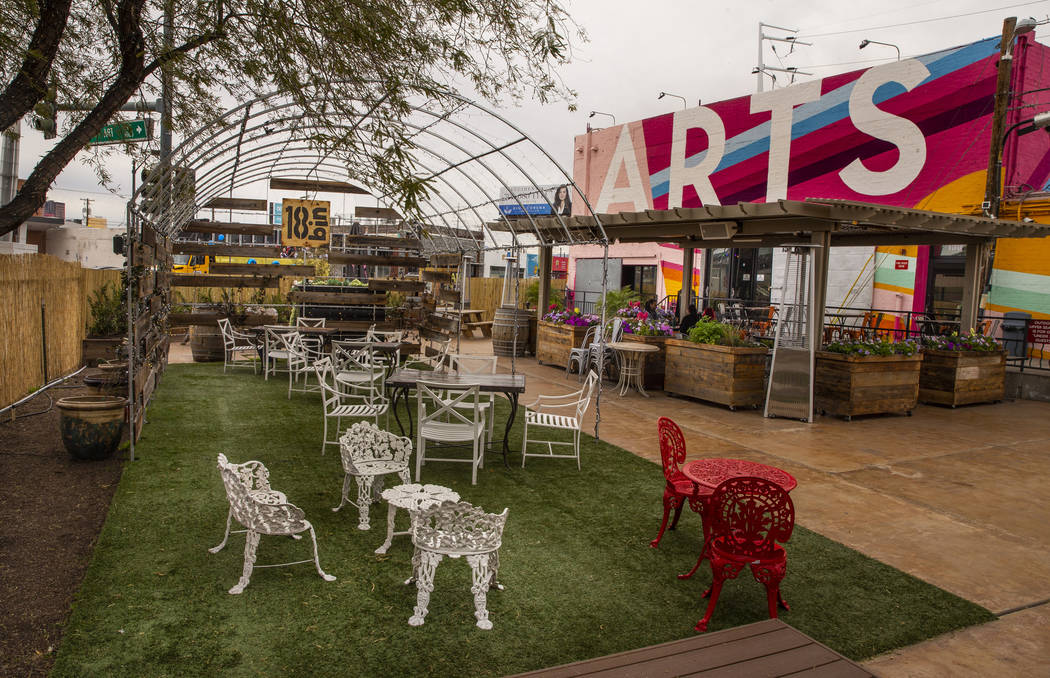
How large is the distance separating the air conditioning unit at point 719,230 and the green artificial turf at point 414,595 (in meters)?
5.52

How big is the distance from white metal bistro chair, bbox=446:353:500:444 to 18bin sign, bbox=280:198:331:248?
11.0 ft

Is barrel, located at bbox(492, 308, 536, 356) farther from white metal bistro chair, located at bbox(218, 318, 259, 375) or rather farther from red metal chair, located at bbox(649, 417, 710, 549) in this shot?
red metal chair, located at bbox(649, 417, 710, 549)

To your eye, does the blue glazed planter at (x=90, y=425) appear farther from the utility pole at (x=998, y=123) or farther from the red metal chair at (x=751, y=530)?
the utility pole at (x=998, y=123)

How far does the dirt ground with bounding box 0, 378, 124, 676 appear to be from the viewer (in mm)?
3250

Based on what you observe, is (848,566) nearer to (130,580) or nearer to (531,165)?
(130,580)

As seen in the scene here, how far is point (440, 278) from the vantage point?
47.1ft

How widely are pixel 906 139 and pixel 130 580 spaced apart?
16350 mm

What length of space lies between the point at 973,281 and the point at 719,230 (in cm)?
504

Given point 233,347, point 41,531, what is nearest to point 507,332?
point 233,347

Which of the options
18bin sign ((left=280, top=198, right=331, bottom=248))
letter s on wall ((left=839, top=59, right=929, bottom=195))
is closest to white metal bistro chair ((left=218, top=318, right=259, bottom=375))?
18bin sign ((left=280, top=198, right=331, bottom=248))

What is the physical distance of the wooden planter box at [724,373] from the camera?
31.9ft

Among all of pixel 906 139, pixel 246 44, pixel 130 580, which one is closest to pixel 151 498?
pixel 130 580

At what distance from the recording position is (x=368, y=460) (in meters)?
4.92

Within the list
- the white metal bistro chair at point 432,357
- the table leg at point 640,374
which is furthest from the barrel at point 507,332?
the table leg at point 640,374
